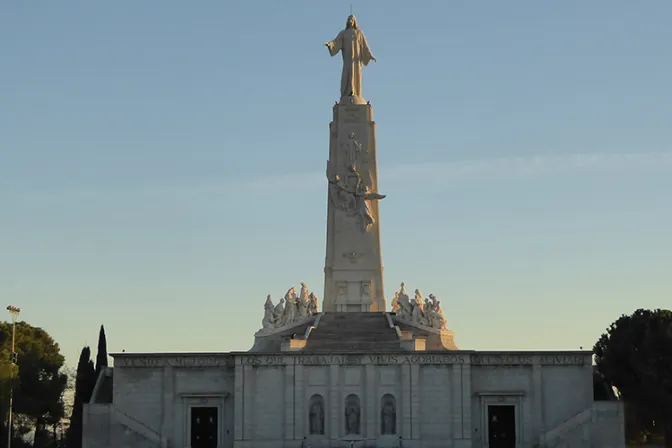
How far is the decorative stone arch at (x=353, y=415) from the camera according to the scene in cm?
6919

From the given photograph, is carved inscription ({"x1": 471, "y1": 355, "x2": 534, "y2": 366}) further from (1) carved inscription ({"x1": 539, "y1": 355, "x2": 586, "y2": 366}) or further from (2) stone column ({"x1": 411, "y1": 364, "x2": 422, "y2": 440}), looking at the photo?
(2) stone column ({"x1": 411, "y1": 364, "x2": 422, "y2": 440})

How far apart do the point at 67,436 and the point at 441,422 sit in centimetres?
2109

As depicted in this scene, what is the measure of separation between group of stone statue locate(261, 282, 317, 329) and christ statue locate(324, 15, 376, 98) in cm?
1473

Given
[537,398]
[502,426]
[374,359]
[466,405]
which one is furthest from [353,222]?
[537,398]

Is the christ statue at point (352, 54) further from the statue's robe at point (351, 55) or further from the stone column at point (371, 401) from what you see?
the stone column at point (371, 401)

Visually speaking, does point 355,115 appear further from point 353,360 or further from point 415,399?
point 415,399

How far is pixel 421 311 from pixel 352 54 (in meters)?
18.5

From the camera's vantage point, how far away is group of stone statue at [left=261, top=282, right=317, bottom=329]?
76750 mm

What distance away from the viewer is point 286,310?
77125 millimetres

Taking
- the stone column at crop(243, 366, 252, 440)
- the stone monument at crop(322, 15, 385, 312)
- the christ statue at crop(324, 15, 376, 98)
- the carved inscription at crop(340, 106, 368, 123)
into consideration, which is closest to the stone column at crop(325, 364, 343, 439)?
the stone column at crop(243, 366, 252, 440)

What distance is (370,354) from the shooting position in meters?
69.3

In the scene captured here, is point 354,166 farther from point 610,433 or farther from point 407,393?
point 610,433

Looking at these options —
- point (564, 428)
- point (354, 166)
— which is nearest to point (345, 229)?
point (354, 166)

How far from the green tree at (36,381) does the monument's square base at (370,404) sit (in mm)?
11900
